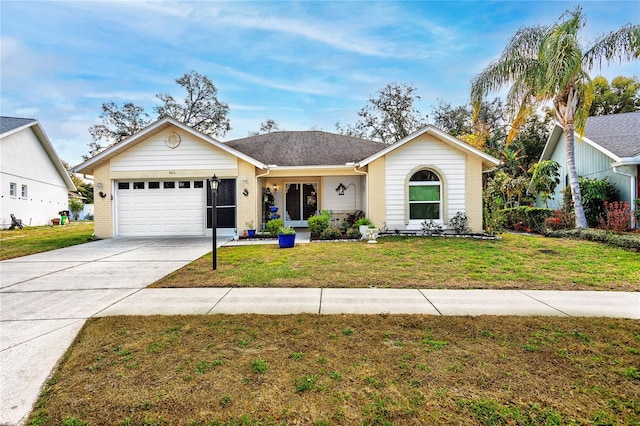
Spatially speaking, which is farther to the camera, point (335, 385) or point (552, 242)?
point (552, 242)

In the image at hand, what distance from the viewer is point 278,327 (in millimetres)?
3873

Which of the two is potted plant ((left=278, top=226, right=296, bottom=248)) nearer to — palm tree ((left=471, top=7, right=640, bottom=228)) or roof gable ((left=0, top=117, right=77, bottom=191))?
palm tree ((left=471, top=7, right=640, bottom=228))

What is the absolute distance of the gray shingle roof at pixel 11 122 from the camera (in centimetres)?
1869

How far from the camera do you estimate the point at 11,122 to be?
1972cm

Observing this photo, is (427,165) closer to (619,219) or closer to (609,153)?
(619,219)

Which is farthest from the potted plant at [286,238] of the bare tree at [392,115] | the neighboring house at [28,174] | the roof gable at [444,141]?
the bare tree at [392,115]

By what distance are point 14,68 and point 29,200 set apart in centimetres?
1066

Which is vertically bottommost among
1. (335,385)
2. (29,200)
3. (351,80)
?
(335,385)

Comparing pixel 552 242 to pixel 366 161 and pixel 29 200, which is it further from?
pixel 29 200

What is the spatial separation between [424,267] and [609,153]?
1152 centimetres

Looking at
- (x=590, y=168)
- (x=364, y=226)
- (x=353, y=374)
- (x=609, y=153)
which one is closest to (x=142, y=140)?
(x=364, y=226)

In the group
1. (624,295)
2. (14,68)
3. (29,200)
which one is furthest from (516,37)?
(29,200)

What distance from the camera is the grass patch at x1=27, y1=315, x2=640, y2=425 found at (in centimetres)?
232

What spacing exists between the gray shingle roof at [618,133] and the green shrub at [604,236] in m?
3.70
